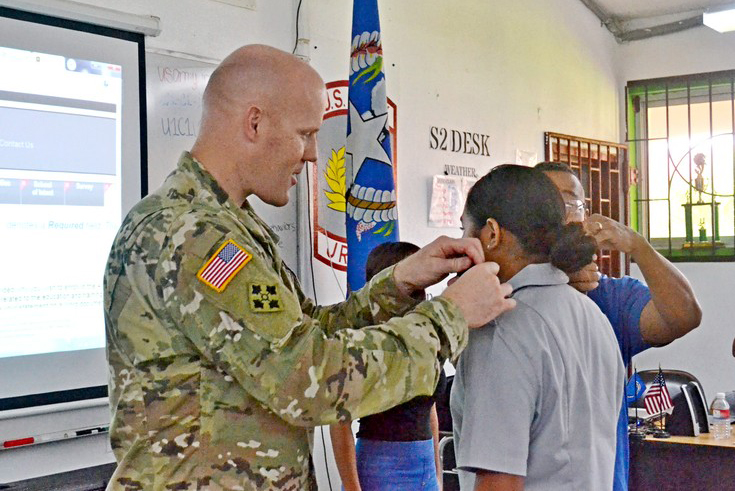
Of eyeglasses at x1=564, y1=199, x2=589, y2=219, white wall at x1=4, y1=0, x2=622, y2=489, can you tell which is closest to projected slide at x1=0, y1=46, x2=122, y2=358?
white wall at x1=4, y1=0, x2=622, y2=489

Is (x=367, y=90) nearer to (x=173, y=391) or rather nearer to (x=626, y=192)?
(x=173, y=391)

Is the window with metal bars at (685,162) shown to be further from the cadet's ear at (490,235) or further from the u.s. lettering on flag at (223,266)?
the u.s. lettering on flag at (223,266)

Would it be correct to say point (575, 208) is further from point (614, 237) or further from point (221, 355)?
point (221, 355)

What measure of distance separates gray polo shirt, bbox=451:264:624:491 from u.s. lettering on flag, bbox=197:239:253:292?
43 cm

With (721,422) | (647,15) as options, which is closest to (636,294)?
(721,422)

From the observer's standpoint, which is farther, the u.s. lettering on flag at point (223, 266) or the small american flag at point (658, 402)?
the small american flag at point (658, 402)

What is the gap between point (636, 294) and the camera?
2.17 m

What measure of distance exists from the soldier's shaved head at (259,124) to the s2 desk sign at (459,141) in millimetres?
3101

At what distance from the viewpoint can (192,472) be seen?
Result: 1242 millimetres

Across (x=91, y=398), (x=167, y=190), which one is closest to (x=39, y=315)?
(x=91, y=398)

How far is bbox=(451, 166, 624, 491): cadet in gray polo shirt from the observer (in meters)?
1.26

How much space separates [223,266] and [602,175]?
5487 mm

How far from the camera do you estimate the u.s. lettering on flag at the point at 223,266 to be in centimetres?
116

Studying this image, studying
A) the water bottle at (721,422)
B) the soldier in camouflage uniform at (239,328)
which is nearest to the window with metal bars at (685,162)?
the water bottle at (721,422)
